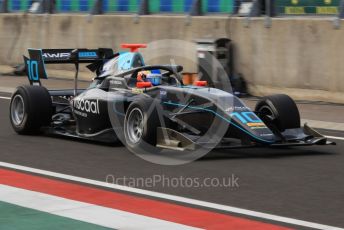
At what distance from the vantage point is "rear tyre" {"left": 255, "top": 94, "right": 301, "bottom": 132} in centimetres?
1009

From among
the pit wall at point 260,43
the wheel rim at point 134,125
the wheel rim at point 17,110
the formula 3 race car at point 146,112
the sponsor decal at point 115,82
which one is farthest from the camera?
the pit wall at point 260,43

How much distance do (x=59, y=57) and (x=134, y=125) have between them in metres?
2.62

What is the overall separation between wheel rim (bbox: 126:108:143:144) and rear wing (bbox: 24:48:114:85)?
222cm

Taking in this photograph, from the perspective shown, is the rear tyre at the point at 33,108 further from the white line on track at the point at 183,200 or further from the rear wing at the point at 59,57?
the white line on track at the point at 183,200

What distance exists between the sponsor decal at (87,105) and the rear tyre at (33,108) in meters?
0.50

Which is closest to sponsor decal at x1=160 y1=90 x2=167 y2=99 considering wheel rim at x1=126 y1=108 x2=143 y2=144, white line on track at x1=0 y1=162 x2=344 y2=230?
wheel rim at x1=126 y1=108 x2=143 y2=144

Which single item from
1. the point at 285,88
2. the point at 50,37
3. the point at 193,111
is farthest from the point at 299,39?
the point at 50,37

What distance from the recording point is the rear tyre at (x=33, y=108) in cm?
1123

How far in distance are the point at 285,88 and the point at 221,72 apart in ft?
4.69

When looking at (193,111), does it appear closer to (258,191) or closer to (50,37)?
(258,191)

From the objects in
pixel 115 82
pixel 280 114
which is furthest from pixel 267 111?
pixel 115 82

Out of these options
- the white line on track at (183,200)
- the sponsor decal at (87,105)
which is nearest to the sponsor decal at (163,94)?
the sponsor decal at (87,105)

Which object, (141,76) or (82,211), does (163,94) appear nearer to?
(141,76)

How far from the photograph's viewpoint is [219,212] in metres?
6.82
